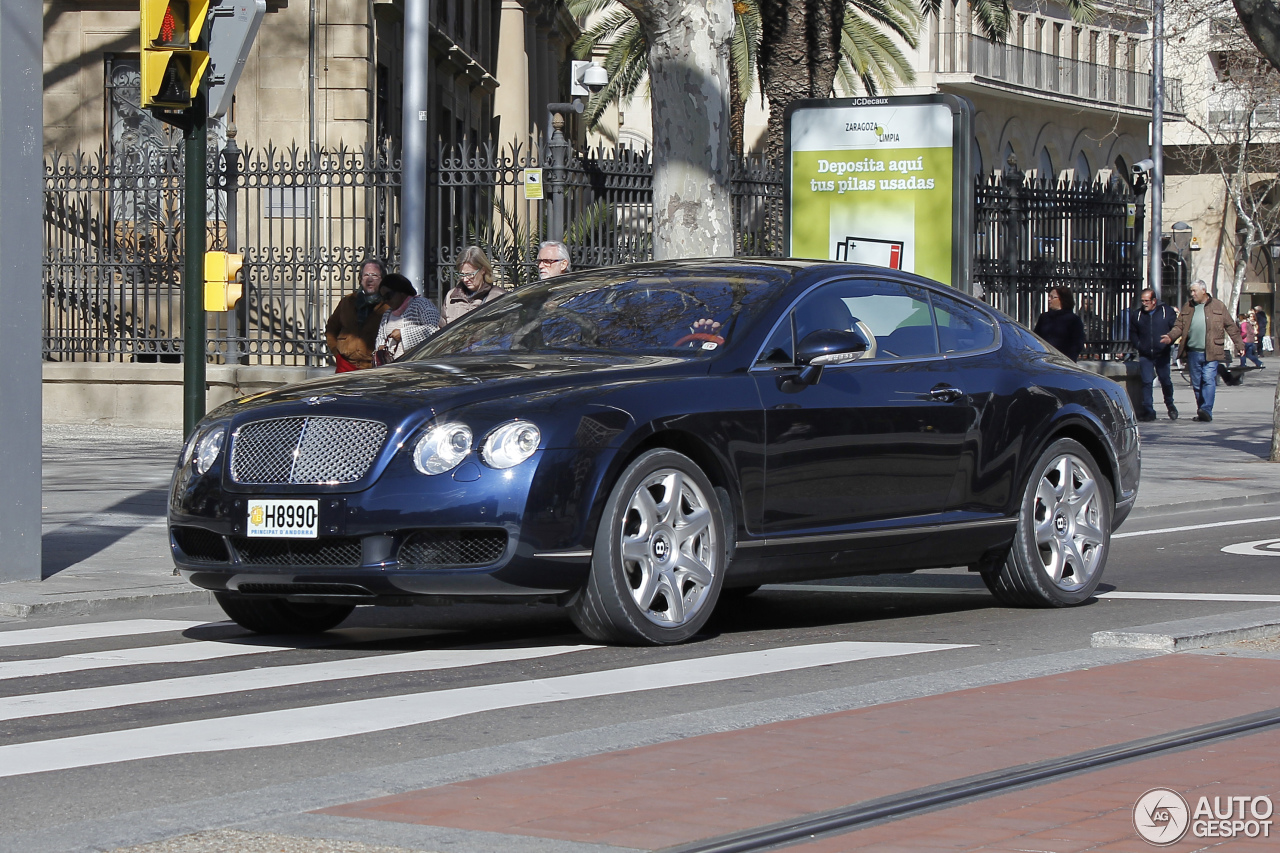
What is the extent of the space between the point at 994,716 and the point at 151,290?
17.3 meters

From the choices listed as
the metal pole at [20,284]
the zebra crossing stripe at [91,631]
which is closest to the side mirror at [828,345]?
the zebra crossing stripe at [91,631]

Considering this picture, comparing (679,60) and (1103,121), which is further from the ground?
(1103,121)

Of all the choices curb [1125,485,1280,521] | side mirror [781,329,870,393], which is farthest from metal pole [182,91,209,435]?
curb [1125,485,1280,521]

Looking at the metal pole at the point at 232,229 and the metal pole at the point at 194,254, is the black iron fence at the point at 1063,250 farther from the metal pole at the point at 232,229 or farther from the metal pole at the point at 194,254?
the metal pole at the point at 194,254

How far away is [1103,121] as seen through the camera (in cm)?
6731

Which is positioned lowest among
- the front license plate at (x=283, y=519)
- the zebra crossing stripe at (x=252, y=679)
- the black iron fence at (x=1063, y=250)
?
the zebra crossing stripe at (x=252, y=679)

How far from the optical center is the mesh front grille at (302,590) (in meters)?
7.17

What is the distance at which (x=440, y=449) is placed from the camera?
278 inches

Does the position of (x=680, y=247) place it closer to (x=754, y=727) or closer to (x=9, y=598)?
(x=9, y=598)

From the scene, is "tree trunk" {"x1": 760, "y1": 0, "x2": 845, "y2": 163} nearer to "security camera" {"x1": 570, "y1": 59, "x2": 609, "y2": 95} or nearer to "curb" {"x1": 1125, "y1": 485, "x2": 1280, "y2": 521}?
"security camera" {"x1": 570, "y1": 59, "x2": 609, "y2": 95}

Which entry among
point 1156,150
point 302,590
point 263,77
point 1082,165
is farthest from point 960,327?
point 1082,165

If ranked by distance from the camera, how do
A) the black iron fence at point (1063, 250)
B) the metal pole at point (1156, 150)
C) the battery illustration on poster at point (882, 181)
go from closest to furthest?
1. the battery illustration on poster at point (882, 181)
2. the black iron fence at point (1063, 250)
3. the metal pole at point (1156, 150)

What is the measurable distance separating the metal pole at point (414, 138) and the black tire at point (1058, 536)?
9.53 m

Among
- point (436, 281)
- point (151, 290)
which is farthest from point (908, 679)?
point (151, 290)
